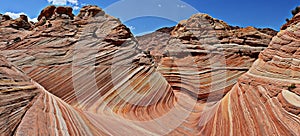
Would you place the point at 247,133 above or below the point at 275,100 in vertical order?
below

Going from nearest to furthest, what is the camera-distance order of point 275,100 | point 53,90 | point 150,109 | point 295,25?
point 275,100 < point 295,25 < point 53,90 < point 150,109

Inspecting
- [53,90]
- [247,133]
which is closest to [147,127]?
[247,133]

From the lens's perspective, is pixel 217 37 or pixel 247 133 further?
pixel 217 37

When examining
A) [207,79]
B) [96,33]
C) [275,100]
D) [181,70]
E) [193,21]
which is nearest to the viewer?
[275,100]

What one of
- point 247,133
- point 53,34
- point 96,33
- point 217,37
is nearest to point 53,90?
point 53,34

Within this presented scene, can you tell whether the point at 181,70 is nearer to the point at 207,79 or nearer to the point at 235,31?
the point at 207,79

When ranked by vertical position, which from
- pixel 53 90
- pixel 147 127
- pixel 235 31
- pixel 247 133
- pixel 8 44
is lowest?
pixel 147 127
